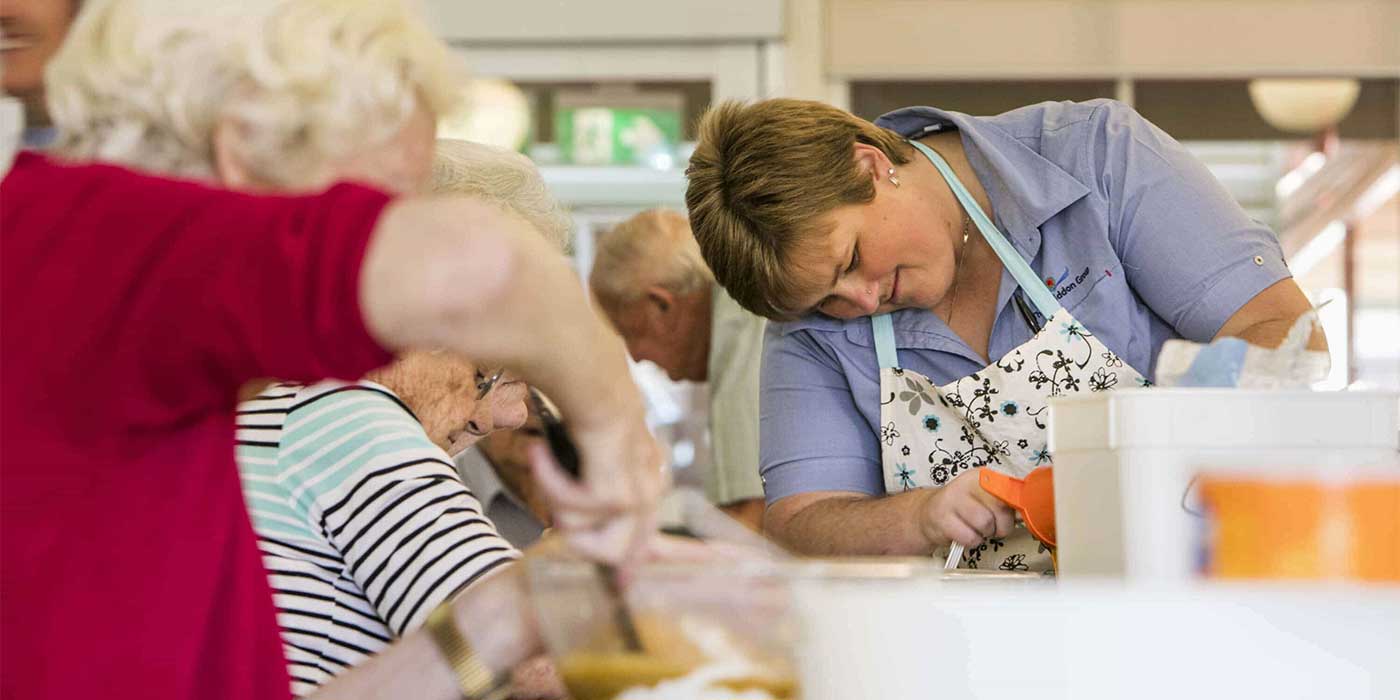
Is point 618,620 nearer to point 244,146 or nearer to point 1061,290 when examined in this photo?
point 244,146

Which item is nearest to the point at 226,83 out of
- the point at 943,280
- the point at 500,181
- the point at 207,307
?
the point at 207,307

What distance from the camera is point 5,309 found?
0.73 meters

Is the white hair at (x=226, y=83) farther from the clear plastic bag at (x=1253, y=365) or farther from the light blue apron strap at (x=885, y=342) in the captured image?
the light blue apron strap at (x=885, y=342)

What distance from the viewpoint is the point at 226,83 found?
77 centimetres

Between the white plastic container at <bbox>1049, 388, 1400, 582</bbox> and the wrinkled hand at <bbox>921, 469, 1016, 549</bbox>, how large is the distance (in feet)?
1.77

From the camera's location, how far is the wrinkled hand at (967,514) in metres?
1.50

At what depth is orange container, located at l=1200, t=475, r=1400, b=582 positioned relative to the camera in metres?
0.88

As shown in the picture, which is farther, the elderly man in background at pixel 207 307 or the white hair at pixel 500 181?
the white hair at pixel 500 181

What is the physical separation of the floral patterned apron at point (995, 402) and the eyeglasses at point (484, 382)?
0.49 metres

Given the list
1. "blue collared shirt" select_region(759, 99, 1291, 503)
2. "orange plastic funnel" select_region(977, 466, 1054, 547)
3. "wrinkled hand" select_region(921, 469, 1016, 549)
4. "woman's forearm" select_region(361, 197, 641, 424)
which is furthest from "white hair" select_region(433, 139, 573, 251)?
"woman's forearm" select_region(361, 197, 641, 424)

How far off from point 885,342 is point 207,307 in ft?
4.10

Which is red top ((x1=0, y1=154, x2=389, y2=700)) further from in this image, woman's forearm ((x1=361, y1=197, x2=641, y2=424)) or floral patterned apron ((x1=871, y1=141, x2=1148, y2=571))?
floral patterned apron ((x1=871, y1=141, x2=1148, y2=571))

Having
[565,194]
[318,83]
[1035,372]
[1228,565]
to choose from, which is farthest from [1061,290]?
[565,194]

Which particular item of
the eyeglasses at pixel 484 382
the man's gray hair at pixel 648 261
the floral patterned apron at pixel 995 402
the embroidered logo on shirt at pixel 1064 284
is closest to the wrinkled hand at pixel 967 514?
the floral patterned apron at pixel 995 402
